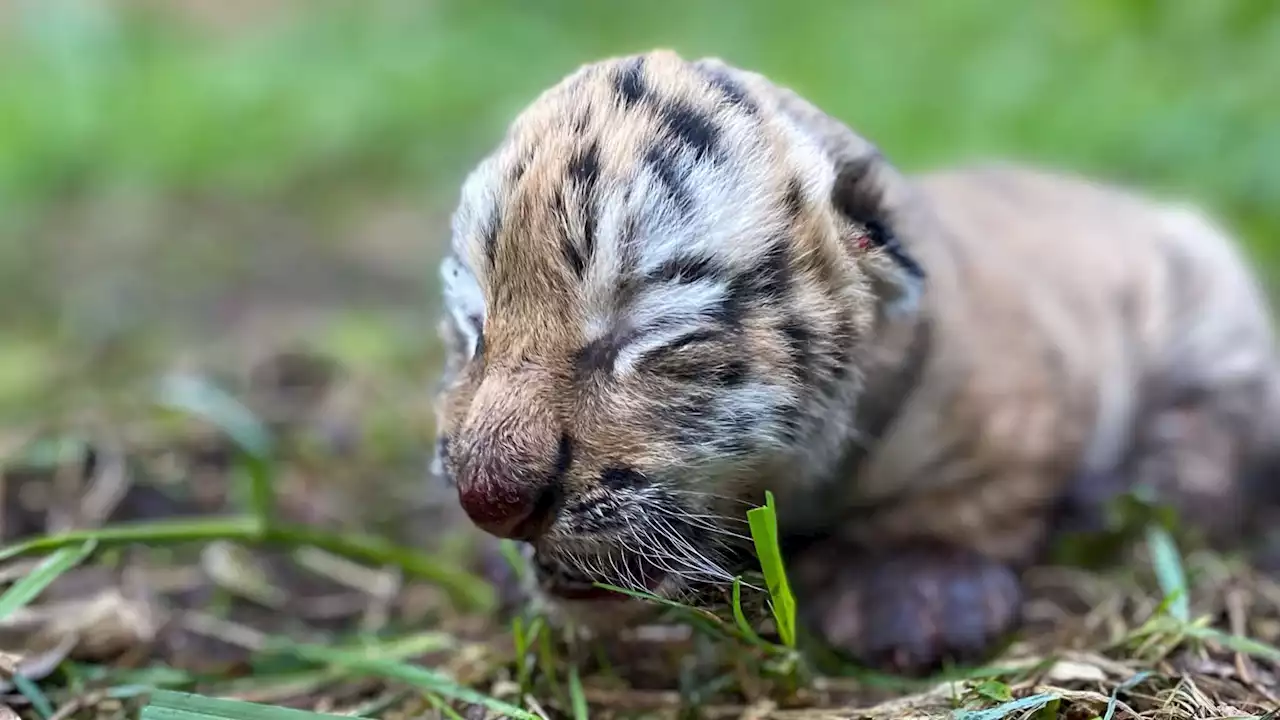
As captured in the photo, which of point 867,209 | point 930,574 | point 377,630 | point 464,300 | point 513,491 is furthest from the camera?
point 377,630

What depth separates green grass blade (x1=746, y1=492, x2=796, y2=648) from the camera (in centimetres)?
191

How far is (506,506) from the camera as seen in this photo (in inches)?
74.0

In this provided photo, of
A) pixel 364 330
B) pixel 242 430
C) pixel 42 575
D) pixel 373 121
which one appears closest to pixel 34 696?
pixel 42 575

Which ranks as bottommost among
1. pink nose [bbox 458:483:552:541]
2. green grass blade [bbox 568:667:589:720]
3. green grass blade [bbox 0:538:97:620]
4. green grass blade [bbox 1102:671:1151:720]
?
green grass blade [bbox 1102:671:1151:720]

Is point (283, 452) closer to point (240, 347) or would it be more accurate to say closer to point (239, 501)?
point (239, 501)

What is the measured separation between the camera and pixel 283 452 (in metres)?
3.86

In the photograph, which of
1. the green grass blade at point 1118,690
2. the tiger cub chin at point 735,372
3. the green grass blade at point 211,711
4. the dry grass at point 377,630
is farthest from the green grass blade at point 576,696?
the green grass blade at point 1118,690

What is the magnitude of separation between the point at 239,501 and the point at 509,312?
72.2 inches

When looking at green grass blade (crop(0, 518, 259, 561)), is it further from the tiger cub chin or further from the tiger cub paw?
the tiger cub paw

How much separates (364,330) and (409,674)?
3.14 metres

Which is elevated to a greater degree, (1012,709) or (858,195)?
(858,195)

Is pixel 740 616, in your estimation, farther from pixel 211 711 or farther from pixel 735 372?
pixel 211 711

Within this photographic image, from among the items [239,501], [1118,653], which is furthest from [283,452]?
[1118,653]

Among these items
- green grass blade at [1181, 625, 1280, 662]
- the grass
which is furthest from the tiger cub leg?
green grass blade at [1181, 625, 1280, 662]
